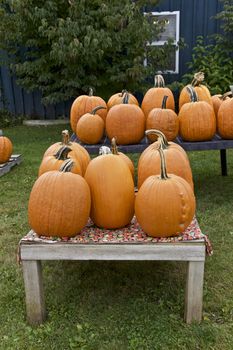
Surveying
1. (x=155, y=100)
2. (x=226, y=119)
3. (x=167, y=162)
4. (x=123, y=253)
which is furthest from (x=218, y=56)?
(x=123, y=253)

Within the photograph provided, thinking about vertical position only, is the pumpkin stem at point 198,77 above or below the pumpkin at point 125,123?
above

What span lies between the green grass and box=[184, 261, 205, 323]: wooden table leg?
0.19ft

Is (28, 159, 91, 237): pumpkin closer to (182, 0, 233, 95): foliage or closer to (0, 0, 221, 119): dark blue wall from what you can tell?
(182, 0, 233, 95): foliage

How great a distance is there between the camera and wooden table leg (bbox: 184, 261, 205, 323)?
6.65ft

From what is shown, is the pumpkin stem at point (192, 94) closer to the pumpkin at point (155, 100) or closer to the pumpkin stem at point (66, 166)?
the pumpkin at point (155, 100)

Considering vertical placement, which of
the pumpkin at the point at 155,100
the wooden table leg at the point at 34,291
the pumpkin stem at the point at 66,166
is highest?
the pumpkin at the point at 155,100

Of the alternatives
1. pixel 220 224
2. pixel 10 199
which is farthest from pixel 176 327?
pixel 10 199

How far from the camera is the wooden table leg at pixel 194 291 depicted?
2.03 metres

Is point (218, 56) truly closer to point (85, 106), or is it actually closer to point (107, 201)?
point (85, 106)

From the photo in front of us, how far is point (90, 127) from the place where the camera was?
3807 millimetres

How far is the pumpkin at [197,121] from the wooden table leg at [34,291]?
2149 mm

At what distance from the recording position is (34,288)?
2.13m

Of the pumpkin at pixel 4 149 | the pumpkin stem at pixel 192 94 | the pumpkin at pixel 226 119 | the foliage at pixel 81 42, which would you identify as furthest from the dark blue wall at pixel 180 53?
the pumpkin at pixel 226 119

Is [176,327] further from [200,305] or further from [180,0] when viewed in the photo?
[180,0]
